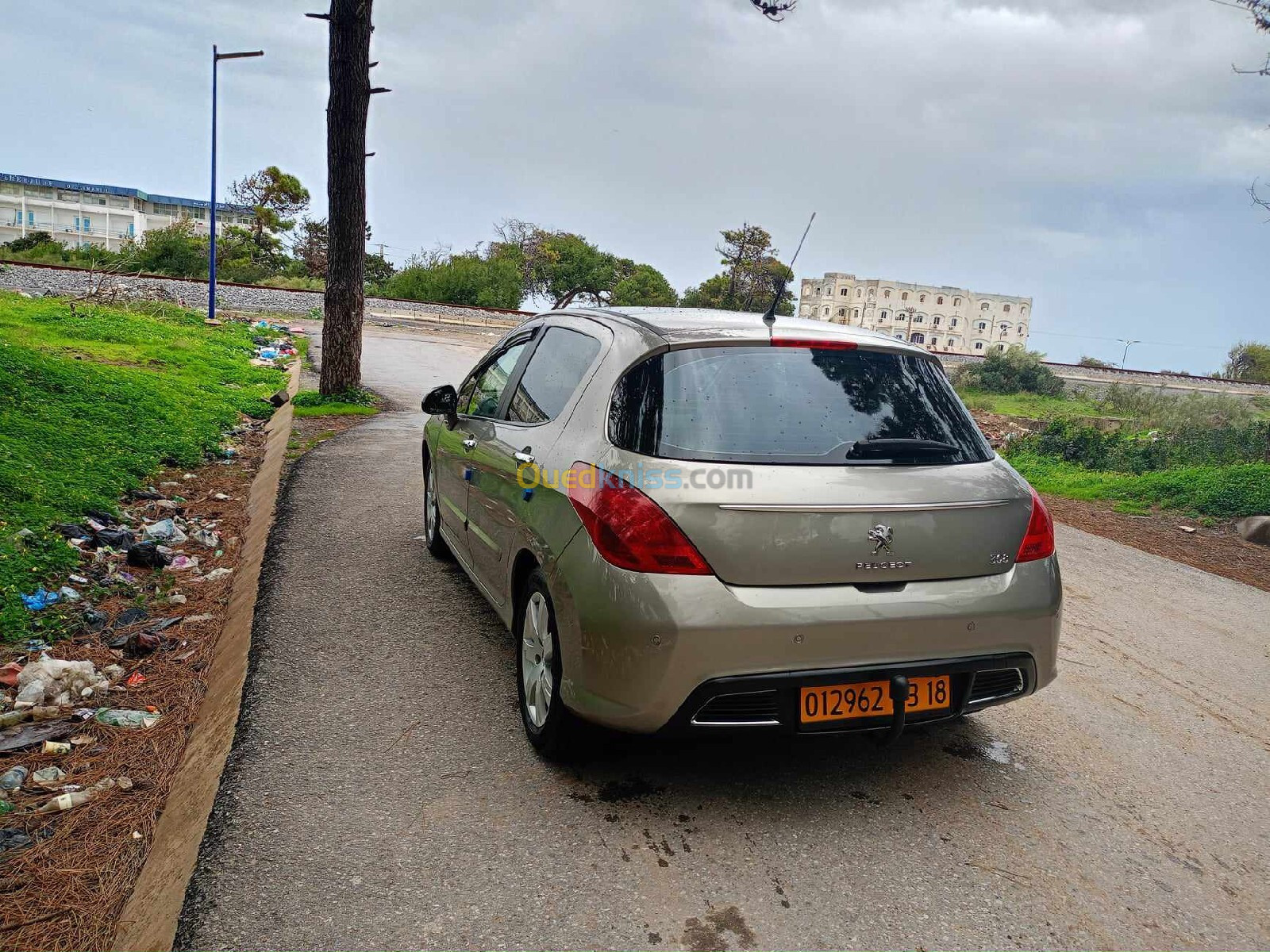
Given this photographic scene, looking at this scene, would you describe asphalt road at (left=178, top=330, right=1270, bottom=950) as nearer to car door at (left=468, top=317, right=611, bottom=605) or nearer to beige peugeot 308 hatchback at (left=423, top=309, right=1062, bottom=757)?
beige peugeot 308 hatchback at (left=423, top=309, right=1062, bottom=757)

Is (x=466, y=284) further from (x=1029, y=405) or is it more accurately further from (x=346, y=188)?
(x=346, y=188)

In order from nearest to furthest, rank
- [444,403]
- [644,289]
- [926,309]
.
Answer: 1. [444,403]
2. [644,289]
3. [926,309]

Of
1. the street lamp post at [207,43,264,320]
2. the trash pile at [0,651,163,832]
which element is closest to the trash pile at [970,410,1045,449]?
the trash pile at [0,651,163,832]

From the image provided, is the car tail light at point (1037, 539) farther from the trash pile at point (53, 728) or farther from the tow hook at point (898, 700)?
the trash pile at point (53, 728)

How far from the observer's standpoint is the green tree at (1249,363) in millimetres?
53875

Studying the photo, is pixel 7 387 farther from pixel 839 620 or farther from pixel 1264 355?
pixel 1264 355

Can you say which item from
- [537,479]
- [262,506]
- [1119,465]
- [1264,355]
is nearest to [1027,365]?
[1119,465]

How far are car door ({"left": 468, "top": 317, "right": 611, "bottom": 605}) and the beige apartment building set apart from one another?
89.8 metres

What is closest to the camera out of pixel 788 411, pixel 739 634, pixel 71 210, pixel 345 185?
pixel 739 634

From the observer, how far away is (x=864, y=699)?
9.89ft

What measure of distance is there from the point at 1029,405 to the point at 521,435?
2701 cm

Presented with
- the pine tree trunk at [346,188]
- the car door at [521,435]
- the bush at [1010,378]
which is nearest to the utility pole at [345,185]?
the pine tree trunk at [346,188]

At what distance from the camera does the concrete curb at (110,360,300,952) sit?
101 inches

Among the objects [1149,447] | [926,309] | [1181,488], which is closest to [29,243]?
[1149,447]
